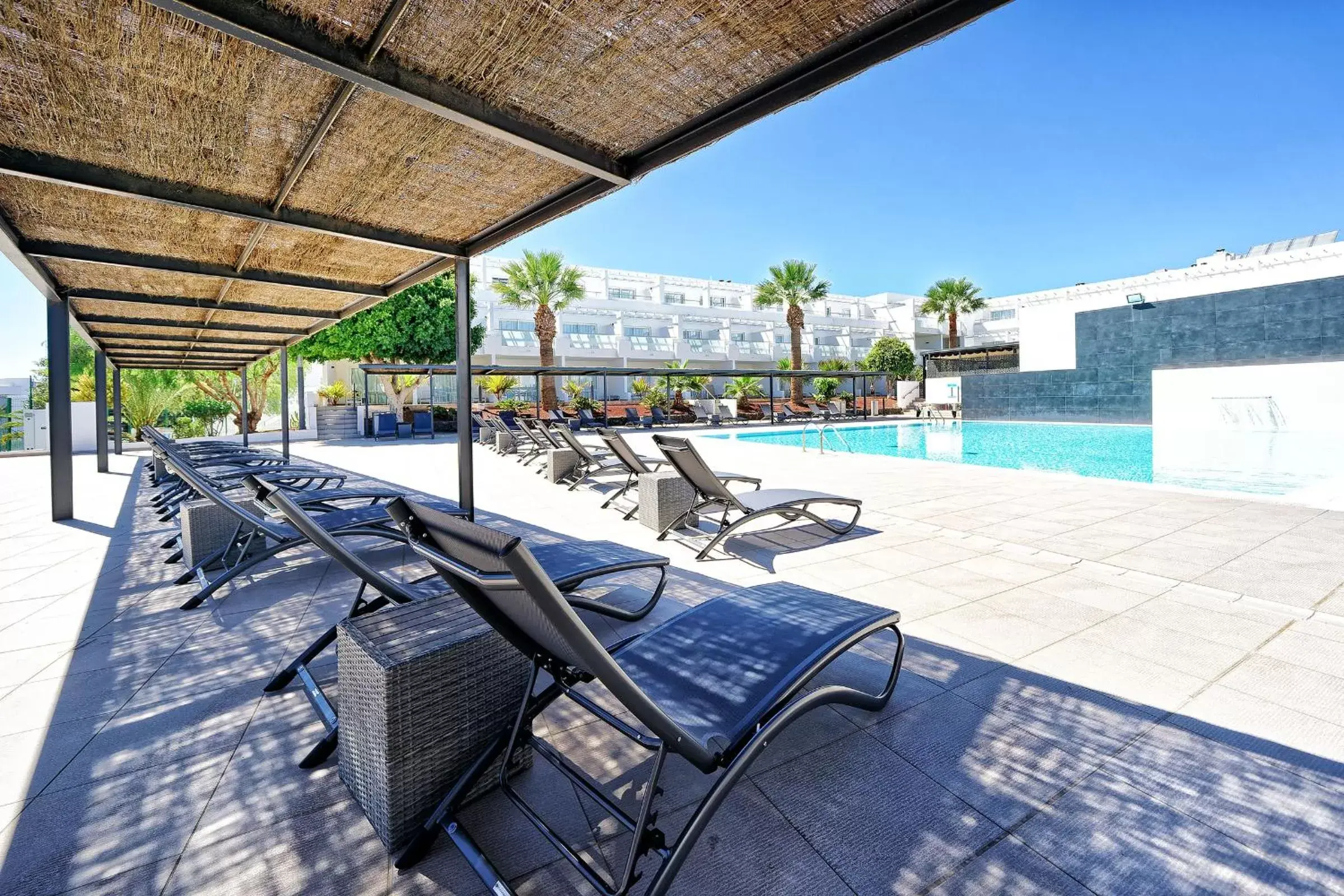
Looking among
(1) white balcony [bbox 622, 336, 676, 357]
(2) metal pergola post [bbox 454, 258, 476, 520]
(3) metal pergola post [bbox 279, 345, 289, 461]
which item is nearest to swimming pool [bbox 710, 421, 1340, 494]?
(2) metal pergola post [bbox 454, 258, 476, 520]

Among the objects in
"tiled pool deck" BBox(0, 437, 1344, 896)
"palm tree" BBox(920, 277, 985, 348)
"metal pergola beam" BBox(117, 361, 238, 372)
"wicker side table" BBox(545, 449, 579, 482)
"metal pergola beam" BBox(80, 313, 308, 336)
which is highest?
"palm tree" BBox(920, 277, 985, 348)

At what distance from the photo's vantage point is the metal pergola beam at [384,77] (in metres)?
1.95

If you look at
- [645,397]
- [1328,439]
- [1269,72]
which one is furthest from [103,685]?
[1269,72]

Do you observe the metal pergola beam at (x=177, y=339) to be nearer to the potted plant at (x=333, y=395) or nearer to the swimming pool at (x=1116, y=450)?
the swimming pool at (x=1116, y=450)

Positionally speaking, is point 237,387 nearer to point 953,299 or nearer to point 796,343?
point 796,343

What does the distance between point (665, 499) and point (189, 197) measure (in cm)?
384

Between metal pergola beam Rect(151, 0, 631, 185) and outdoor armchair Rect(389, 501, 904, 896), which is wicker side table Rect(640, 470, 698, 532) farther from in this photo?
outdoor armchair Rect(389, 501, 904, 896)

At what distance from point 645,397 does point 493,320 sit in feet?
45.1

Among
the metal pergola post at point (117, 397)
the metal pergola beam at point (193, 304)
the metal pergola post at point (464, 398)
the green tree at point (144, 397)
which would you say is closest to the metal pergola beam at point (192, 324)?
the metal pergola beam at point (193, 304)

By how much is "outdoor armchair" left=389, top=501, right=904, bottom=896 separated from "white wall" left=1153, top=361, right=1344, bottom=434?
21.9m

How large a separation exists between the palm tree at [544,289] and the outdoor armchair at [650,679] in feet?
75.1

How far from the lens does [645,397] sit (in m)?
31.0

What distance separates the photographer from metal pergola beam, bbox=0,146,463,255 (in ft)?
10.2

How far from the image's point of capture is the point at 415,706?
1512mm
